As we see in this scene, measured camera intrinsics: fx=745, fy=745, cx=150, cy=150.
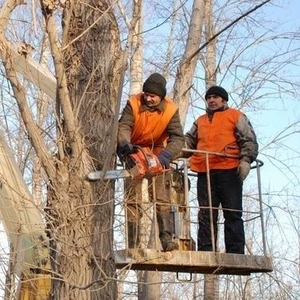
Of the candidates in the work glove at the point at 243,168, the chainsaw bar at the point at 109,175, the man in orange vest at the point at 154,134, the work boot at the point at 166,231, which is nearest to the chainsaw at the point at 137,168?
the chainsaw bar at the point at 109,175

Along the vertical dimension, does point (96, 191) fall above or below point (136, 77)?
below

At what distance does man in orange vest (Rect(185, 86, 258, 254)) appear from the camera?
720 centimetres

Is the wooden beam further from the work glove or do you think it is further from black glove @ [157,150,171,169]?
the work glove

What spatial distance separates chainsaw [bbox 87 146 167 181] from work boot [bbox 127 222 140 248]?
67 cm

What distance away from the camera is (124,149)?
6070 millimetres

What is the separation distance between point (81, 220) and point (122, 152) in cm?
73

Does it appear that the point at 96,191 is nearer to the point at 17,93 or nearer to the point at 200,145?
the point at 17,93

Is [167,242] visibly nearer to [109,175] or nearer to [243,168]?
[109,175]

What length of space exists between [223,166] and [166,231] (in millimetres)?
1130

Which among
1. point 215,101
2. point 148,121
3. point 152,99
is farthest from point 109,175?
point 215,101

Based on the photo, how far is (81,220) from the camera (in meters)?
5.69

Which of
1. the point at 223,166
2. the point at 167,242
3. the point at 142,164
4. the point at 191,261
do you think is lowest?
the point at 191,261

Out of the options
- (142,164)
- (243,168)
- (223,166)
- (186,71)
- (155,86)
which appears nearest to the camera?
(142,164)

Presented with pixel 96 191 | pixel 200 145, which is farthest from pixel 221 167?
pixel 96 191
